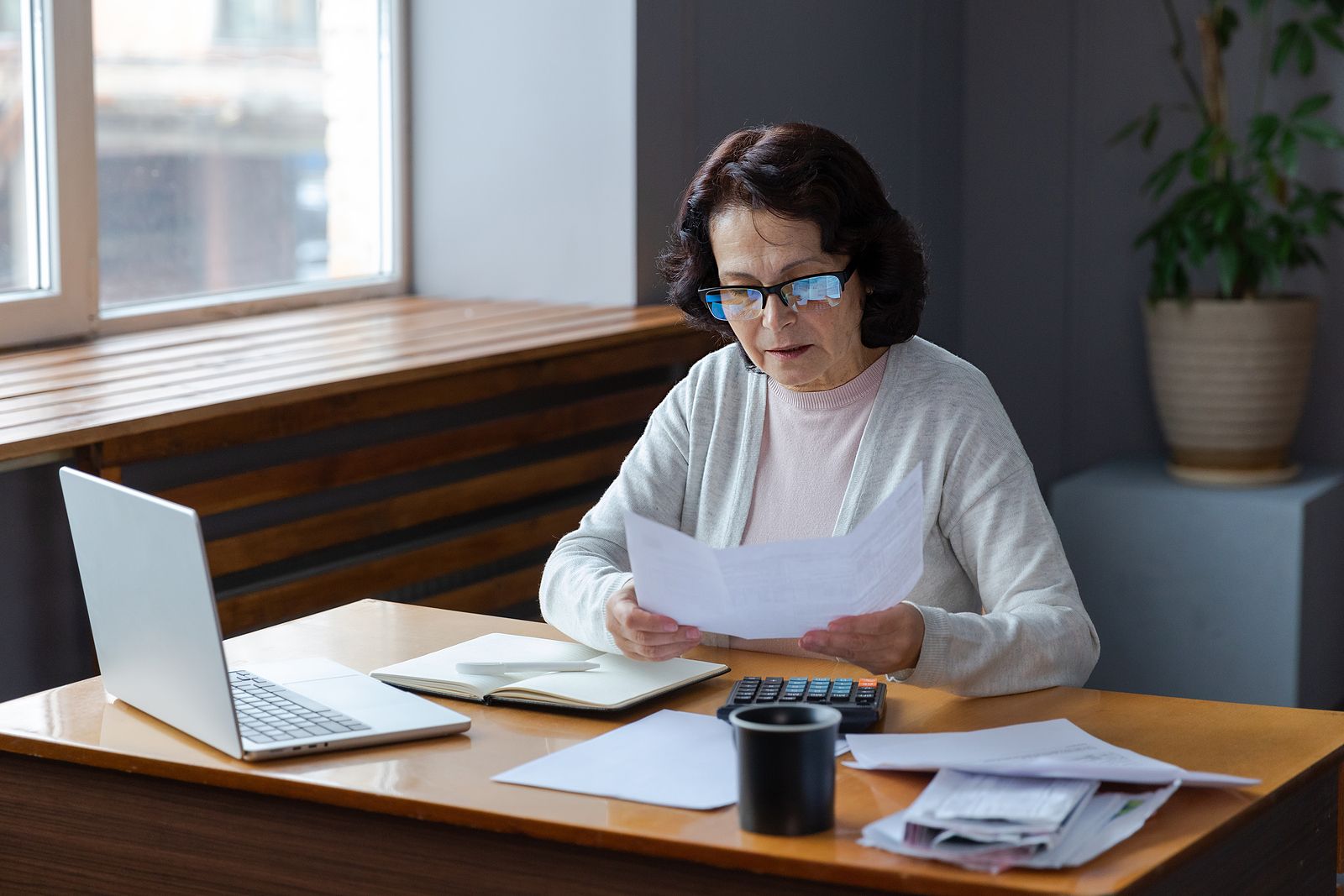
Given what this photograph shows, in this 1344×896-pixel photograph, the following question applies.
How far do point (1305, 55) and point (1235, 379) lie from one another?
767 millimetres

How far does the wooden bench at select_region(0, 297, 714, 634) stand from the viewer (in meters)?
2.52

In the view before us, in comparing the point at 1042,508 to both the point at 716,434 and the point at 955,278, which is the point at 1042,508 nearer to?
the point at 716,434

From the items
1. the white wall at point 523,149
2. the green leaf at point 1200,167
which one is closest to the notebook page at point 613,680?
Answer: the white wall at point 523,149

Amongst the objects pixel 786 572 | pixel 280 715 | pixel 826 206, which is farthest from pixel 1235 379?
pixel 280 715

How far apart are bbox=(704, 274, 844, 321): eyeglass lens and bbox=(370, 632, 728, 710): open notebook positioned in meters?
0.42

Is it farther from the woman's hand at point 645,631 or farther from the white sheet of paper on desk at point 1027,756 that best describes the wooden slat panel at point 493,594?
the white sheet of paper on desk at point 1027,756

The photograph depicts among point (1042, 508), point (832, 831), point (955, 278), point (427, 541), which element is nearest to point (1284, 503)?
point (955, 278)

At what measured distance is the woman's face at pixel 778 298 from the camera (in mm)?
1929

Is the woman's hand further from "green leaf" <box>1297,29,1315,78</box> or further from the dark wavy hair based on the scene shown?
"green leaf" <box>1297,29,1315,78</box>

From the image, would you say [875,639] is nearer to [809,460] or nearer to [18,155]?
[809,460]

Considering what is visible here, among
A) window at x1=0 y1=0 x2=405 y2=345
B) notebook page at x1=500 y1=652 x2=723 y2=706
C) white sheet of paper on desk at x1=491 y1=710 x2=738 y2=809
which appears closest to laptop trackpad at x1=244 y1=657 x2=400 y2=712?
notebook page at x1=500 y1=652 x2=723 y2=706

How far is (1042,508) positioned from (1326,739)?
403 mm

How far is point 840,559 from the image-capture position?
4.78ft

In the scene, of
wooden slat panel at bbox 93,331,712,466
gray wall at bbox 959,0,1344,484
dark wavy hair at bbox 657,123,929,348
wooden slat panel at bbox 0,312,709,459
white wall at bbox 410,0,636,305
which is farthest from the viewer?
gray wall at bbox 959,0,1344,484
